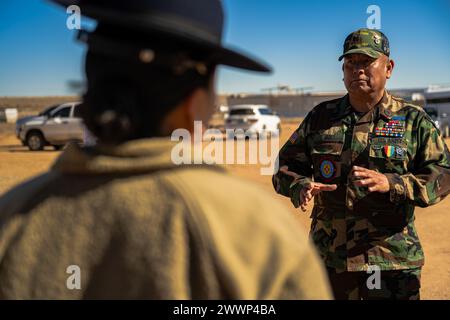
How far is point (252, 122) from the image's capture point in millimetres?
27344

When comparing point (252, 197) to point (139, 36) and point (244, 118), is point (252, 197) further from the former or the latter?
point (244, 118)

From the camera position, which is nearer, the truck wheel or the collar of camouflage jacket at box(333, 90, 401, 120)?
the collar of camouflage jacket at box(333, 90, 401, 120)

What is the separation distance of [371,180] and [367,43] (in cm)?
86

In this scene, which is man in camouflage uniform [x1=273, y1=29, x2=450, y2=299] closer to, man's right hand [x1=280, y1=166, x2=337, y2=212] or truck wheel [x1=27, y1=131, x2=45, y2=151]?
man's right hand [x1=280, y1=166, x2=337, y2=212]

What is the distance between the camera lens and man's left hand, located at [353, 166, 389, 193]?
2.90 meters

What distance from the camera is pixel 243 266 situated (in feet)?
3.38

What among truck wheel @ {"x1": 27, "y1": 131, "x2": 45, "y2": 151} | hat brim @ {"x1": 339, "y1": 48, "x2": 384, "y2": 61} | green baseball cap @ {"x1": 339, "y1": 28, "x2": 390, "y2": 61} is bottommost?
truck wheel @ {"x1": 27, "y1": 131, "x2": 45, "y2": 151}

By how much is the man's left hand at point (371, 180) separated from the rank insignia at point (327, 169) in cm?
29

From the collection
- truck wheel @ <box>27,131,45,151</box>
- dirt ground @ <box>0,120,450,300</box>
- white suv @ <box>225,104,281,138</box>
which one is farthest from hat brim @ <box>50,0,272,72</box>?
white suv @ <box>225,104,281,138</box>

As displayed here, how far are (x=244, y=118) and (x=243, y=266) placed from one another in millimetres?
26581

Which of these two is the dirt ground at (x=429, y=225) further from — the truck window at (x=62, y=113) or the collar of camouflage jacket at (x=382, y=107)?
the truck window at (x=62, y=113)

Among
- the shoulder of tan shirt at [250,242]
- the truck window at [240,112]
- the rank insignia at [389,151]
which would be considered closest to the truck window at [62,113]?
the truck window at [240,112]

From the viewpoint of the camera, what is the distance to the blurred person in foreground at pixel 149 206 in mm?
1036

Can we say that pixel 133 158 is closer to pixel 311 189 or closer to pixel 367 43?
pixel 311 189
